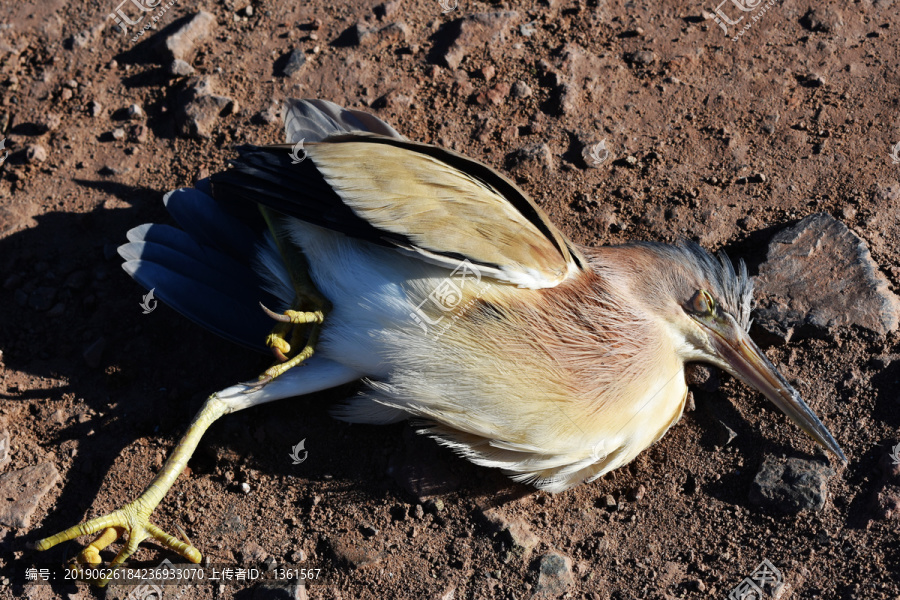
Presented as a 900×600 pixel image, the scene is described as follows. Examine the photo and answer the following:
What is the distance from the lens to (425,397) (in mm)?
3699

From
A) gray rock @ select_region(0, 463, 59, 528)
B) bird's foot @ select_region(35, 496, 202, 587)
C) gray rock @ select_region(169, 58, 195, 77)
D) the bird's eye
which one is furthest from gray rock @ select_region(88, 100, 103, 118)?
the bird's eye

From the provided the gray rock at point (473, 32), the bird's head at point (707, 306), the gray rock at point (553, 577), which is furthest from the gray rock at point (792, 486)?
the gray rock at point (473, 32)

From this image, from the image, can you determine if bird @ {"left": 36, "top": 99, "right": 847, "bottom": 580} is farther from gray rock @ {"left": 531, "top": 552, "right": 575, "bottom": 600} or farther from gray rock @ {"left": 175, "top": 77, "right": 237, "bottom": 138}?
gray rock @ {"left": 175, "top": 77, "right": 237, "bottom": 138}

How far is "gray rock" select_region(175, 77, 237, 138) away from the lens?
4.94 meters

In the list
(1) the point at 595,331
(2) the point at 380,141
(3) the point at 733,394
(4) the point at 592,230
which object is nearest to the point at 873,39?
(4) the point at 592,230

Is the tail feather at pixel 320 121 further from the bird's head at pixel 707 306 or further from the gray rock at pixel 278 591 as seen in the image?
the gray rock at pixel 278 591

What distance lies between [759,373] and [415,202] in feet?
6.17

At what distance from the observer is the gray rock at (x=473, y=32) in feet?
17.0

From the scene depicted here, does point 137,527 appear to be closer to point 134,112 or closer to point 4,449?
point 4,449

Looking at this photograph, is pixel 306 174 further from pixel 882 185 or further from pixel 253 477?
pixel 882 185

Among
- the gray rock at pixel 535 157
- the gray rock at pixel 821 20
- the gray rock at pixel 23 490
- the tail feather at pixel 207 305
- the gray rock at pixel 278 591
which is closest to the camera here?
the gray rock at pixel 278 591

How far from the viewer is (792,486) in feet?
12.5

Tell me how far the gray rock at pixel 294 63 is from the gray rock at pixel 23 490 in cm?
271

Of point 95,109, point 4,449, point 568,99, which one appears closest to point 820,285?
point 568,99
